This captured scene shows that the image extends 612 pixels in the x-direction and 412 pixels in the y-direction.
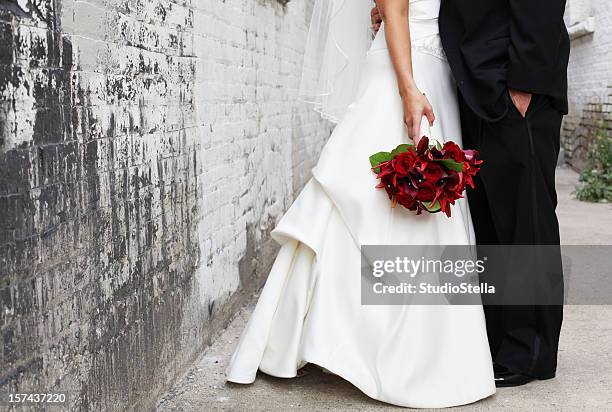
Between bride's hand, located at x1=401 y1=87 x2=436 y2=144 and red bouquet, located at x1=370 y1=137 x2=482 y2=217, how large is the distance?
0.09m

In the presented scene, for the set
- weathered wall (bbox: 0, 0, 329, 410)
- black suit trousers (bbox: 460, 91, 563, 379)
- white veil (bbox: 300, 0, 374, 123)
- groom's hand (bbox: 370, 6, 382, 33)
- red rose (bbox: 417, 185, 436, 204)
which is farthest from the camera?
white veil (bbox: 300, 0, 374, 123)

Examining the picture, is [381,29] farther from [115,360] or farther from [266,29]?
[266,29]

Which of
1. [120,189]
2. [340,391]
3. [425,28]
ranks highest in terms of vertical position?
[425,28]

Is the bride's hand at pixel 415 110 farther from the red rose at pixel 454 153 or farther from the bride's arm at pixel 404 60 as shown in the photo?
the red rose at pixel 454 153

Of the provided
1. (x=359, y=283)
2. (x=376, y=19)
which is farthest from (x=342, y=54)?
(x=359, y=283)

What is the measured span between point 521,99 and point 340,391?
135 centimetres

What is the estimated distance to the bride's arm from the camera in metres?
3.44

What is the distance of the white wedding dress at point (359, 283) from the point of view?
3.37m

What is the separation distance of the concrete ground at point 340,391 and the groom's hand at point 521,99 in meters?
1.11

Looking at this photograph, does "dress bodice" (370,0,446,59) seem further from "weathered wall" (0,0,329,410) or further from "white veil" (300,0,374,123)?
"weathered wall" (0,0,329,410)

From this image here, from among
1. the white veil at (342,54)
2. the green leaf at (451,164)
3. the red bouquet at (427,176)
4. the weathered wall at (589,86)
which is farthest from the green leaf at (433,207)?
the weathered wall at (589,86)

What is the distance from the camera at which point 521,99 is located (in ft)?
→ 11.5

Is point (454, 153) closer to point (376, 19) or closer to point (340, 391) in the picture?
point (376, 19)

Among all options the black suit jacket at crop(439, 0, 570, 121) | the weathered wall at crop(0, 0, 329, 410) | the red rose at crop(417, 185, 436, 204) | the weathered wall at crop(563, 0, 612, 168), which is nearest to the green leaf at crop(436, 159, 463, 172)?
the red rose at crop(417, 185, 436, 204)
